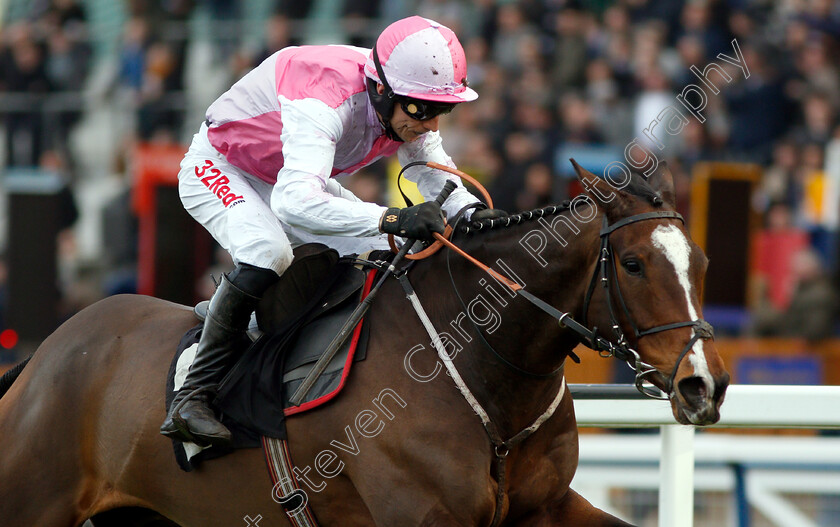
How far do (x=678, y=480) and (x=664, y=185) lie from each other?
134 cm

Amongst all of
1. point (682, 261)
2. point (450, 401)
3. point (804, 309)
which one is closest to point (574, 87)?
point (804, 309)

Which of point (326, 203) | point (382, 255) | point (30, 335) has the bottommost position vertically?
point (30, 335)

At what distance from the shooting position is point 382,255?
13.4 feet

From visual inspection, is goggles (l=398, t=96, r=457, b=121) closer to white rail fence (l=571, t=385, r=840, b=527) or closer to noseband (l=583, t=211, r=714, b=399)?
noseband (l=583, t=211, r=714, b=399)

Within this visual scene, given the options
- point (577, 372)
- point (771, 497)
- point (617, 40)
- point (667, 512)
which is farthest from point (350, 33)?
point (667, 512)

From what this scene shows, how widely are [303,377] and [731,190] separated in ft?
15.0

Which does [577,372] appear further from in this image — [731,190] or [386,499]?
[386,499]

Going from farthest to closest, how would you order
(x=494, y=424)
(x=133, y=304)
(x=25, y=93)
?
(x=25, y=93) < (x=133, y=304) < (x=494, y=424)

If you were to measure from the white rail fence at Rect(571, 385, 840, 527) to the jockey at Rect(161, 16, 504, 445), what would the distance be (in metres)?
1.08

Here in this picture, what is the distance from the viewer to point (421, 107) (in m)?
3.83

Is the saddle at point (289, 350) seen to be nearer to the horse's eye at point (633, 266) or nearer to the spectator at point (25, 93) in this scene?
the horse's eye at point (633, 266)

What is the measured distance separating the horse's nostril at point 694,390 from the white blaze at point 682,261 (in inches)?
0.6

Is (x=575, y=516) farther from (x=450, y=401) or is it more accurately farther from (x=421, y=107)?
(x=421, y=107)

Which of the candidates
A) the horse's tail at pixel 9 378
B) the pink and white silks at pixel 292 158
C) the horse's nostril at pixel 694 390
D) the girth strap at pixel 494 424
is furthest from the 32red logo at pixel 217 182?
the horse's nostril at pixel 694 390
